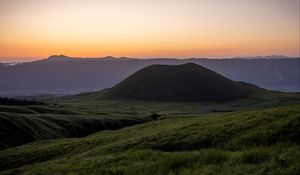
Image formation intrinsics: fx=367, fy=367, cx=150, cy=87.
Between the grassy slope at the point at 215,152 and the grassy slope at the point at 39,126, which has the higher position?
the grassy slope at the point at 215,152

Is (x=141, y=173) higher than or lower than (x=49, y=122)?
higher

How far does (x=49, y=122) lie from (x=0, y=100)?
2775 inches

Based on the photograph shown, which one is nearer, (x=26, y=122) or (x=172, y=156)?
(x=172, y=156)

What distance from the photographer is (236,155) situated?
1939cm

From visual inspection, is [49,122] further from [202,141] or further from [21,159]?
[202,141]

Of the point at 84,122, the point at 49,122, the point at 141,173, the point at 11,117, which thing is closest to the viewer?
the point at 141,173

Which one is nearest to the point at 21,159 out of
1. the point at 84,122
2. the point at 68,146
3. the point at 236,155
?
the point at 68,146

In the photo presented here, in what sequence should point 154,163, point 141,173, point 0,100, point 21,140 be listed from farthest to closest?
1. point 0,100
2. point 21,140
3. point 154,163
4. point 141,173

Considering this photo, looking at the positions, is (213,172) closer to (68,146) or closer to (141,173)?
(141,173)

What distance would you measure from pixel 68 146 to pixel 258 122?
25.5 metres

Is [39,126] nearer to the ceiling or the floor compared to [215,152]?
nearer to the floor

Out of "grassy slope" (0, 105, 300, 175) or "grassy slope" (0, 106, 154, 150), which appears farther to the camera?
"grassy slope" (0, 106, 154, 150)

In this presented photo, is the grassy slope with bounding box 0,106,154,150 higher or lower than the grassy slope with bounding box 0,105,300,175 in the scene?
lower

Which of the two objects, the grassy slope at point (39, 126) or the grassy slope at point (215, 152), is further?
the grassy slope at point (39, 126)
